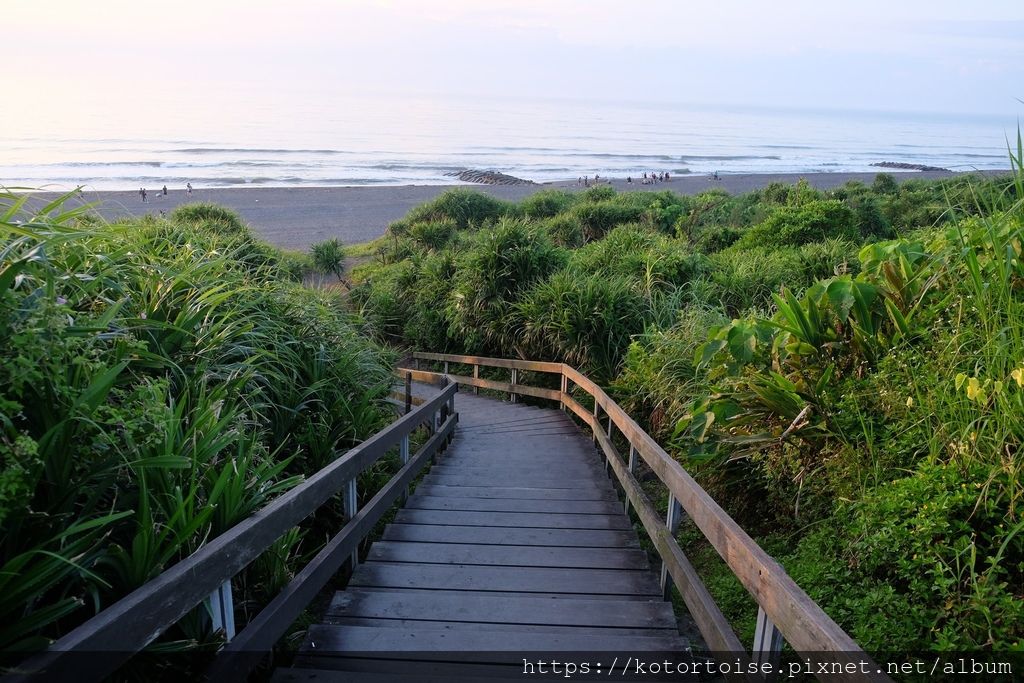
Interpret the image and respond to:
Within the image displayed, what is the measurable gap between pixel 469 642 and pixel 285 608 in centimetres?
88

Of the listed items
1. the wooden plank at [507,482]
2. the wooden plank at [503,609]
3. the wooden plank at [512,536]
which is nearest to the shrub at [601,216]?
the wooden plank at [507,482]

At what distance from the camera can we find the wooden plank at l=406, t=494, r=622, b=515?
5.93 metres

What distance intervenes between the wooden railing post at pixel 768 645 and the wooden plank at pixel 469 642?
0.81 m

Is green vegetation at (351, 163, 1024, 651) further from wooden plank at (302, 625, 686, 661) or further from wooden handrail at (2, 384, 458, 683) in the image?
wooden handrail at (2, 384, 458, 683)

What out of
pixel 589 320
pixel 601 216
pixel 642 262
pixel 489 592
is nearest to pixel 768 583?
pixel 489 592

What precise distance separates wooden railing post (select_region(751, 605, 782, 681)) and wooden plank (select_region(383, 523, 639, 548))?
242 centimetres

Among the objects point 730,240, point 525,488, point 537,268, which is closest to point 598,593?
point 525,488

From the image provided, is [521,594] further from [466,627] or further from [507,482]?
[507,482]

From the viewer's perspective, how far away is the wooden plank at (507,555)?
457 centimetres

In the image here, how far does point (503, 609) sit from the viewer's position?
3799mm

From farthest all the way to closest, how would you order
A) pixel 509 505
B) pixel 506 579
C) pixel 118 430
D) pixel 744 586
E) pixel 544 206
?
pixel 544 206, pixel 509 505, pixel 506 579, pixel 744 586, pixel 118 430

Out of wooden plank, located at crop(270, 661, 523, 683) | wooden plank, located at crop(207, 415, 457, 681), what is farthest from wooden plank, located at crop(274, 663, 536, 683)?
wooden plank, located at crop(207, 415, 457, 681)

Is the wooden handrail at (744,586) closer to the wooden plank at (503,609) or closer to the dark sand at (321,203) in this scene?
the wooden plank at (503,609)

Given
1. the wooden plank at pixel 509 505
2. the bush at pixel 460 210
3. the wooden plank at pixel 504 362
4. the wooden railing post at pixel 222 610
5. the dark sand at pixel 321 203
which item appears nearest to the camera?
the wooden railing post at pixel 222 610
